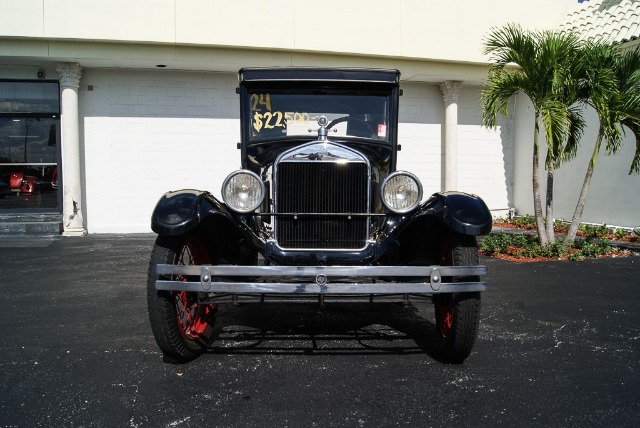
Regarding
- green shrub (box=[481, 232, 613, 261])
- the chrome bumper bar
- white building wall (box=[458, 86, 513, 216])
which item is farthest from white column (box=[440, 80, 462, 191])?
the chrome bumper bar

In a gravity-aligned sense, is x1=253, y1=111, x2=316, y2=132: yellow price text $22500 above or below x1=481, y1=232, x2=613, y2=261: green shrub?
above

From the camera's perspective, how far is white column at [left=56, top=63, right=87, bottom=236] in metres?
10.2

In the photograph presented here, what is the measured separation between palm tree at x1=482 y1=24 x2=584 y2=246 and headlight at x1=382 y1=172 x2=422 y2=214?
4460mm

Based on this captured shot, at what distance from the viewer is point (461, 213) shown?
3490 mm

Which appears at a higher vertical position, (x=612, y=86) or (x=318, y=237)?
(x=612, y=86)

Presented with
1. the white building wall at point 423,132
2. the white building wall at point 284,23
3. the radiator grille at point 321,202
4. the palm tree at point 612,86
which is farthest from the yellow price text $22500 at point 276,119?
the white building wall at point 423,132

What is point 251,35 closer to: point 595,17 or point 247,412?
point 595,17

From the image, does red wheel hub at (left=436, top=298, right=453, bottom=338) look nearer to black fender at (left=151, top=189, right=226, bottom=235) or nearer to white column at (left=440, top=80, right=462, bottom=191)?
black fender at (left=151, top=189, right=226, bottom=235)

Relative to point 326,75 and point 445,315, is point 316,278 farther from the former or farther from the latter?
point 326,75

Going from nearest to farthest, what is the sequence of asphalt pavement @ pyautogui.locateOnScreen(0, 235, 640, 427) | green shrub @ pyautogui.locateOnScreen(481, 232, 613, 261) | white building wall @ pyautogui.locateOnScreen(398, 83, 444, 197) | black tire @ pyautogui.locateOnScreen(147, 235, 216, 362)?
asphalt pavement @ pyautogui.locateOnScreen(0, 235, 640, 427) → black tire @ pyautogui.locateOnScreen(147, 235, 216, 362) → green shrub @ pyautogui.locateOnScreen(481, 232, 613, 261) → white building wall @ pyautogui.locateOnScreen(398, 83, 444, 197)

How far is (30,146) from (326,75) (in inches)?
346

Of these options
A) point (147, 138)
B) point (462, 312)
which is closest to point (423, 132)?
point (147, 138)

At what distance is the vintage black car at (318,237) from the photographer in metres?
3.23

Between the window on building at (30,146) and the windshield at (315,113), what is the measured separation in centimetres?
783
